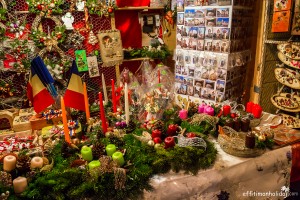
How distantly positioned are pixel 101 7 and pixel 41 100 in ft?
5.84

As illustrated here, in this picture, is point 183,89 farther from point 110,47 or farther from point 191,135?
point 191,135

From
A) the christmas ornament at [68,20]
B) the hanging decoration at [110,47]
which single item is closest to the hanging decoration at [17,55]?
the christmas ornament at [68,20]

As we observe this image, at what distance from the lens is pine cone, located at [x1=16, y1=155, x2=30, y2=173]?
41.8 inches

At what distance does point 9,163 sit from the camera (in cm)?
104

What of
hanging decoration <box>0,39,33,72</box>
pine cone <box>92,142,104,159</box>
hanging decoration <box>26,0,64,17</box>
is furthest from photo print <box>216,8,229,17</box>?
hanging decoration <box>0,39,33,72</box>

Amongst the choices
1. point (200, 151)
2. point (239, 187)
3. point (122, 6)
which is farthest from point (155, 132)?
point (122, 6)

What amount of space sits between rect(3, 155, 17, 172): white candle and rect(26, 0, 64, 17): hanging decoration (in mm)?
1902

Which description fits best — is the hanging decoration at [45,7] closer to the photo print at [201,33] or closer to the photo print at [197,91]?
the photo print at [201,33]

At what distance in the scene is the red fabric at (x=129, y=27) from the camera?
10.1 ft

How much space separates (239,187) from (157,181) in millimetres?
460

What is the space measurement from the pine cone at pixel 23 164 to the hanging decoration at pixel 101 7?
6.73 feet

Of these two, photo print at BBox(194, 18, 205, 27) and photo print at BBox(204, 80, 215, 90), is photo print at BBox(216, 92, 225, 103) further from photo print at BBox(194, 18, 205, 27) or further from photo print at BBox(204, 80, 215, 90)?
photo print at BBox(194, 18, 205, 27)

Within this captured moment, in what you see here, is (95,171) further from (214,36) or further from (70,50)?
(70,50)

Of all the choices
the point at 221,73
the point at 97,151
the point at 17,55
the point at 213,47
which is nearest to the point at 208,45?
the point at 213,47
